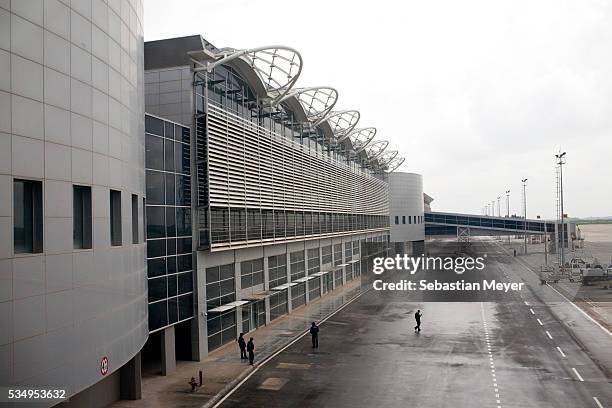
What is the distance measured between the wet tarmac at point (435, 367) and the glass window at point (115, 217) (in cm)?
786

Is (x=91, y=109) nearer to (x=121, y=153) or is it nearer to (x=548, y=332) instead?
(x=121, y=153)

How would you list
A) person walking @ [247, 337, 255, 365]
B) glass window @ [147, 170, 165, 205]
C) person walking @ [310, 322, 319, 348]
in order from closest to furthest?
1. glass window @ [147, 170, 165, 205]
2. person walking @ [247, 337, 255, 365]
3. person walking @ [310, 322, 319, 348]

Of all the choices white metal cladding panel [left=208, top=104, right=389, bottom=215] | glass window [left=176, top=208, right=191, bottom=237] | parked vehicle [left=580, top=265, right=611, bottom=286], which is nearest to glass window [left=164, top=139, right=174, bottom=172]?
glass window [left=176, top=208, right=191, bottom=237]

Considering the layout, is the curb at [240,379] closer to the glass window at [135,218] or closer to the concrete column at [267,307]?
the concrete column at [267,307]

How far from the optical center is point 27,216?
12133mm

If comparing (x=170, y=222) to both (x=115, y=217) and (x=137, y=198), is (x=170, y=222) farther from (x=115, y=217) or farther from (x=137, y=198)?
(x=115, y=217)

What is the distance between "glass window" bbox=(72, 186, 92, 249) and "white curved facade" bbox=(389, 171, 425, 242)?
80.7 m

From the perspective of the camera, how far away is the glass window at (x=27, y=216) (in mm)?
11766

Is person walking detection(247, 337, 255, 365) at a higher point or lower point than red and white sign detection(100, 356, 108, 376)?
lower

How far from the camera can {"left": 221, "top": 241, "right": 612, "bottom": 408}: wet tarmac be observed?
2022 centimetres

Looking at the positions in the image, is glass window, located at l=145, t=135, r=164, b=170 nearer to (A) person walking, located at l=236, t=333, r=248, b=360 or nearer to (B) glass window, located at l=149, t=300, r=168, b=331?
(B) glass window, located at l=149, t=300, r=168, b=331

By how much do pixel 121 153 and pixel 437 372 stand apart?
53.8 feet

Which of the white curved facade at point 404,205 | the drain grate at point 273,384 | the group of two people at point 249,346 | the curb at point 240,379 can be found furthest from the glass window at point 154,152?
the white curved facade at point 404,205

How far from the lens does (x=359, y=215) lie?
2657 inches
